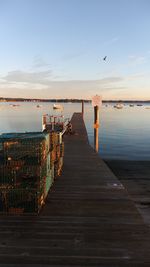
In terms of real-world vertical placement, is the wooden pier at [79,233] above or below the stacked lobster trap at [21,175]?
below

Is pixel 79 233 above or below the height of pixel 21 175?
below

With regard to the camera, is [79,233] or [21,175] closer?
[79,233]

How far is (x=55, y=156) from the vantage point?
535 inches

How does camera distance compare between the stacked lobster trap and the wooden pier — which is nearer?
the wooden pier

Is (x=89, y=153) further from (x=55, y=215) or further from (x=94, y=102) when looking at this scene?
(x=55, y=215)

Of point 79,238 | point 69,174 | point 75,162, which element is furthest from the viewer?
point 75,162

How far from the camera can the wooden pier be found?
256 inches

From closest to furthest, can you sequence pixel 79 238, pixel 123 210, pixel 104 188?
pixel 79 238, pixel 123 210, pixel 104 188

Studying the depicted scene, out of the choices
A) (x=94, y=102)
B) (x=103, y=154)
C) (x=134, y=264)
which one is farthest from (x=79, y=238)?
(x=103, y=154)

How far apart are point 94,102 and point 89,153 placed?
9926mm

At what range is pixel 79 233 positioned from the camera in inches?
304

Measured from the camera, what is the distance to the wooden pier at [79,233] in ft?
21.3

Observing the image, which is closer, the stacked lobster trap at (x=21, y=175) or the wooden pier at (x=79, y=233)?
the wooden pier at (x=79, y=233)

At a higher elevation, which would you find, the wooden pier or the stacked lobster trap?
the stacked lobster trap
